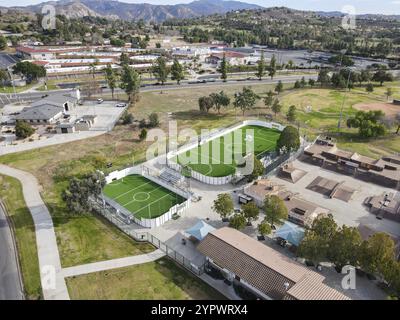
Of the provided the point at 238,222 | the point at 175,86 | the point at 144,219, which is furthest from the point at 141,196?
the point at 175,86

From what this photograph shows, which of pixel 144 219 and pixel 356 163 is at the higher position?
pixel 356 163

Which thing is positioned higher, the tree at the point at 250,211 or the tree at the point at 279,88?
the tree at the point at 279,88

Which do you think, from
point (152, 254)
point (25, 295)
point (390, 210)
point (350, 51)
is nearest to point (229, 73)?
point (350, 51)

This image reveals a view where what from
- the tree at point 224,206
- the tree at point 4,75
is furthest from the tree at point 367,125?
the tree at point 4,75

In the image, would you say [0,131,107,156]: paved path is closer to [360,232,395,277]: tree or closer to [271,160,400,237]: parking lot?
[271,160,400,237]: parking lot

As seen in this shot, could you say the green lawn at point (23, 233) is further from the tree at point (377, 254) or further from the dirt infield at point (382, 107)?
the dirt infield at point (382, 107)

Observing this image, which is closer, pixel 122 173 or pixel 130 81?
pixel 122 173

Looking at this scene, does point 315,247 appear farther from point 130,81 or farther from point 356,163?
point 130,81
